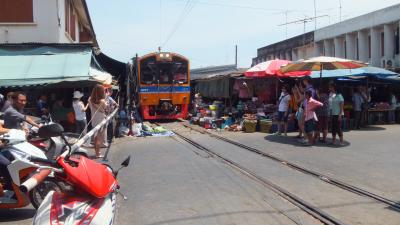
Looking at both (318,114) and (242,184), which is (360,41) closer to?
(318,114)

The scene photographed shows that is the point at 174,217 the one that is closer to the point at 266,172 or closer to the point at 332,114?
the point at 266,172

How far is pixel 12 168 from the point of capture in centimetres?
613

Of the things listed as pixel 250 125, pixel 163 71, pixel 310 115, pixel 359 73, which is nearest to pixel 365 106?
pixel 359 73

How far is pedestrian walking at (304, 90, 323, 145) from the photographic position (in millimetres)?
13773

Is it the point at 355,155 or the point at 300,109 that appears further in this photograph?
the point at 300,109

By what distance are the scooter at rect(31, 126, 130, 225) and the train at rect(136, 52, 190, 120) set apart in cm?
1916

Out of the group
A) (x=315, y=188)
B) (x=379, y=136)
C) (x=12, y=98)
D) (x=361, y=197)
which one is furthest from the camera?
(x=379, y=136)

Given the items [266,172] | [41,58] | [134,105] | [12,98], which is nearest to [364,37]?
[134,105]

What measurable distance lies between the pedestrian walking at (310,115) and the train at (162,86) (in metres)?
10.2

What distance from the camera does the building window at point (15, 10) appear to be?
1727 cm

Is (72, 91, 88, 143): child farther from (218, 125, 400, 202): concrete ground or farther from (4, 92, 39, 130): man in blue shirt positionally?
(218, 125, 400, 202): concrete ground

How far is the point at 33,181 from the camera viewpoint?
3.99m

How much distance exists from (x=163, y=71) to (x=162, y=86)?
0.78 metres

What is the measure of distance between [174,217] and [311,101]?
8366mm
